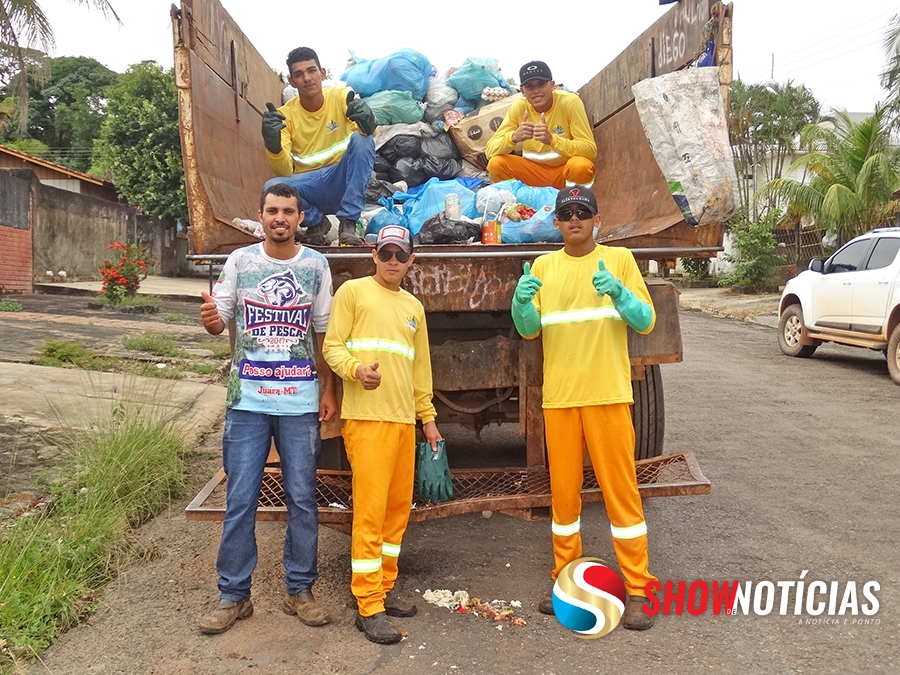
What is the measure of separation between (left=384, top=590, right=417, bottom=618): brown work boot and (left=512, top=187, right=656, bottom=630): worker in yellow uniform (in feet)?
1.68

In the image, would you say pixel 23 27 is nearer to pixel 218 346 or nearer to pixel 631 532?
pixel 218 346

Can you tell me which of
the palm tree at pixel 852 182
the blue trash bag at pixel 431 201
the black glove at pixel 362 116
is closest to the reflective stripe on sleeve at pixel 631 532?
the blue trash bag at pixel 431 201

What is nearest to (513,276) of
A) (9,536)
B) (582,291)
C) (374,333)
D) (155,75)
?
(582,291)

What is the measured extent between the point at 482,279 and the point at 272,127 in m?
1.59

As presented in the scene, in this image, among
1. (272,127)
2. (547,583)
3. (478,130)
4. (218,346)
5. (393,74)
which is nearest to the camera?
(547,583)

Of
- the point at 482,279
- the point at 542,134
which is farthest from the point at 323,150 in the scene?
the point at 482,279

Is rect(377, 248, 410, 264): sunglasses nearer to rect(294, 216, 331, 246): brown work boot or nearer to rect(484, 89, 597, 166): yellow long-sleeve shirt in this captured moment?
rect(294, 216, 331, 246): brown work boot

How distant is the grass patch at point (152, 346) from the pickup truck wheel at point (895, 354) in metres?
7.72

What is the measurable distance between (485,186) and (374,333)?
249 cm

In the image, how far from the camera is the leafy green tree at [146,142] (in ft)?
70.9

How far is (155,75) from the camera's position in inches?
867

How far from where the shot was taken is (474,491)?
11.4ft

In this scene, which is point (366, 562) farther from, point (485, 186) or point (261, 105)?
point (261, 105)

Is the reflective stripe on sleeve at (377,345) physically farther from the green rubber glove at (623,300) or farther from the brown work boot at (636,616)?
the brown work boot at (636,616)
